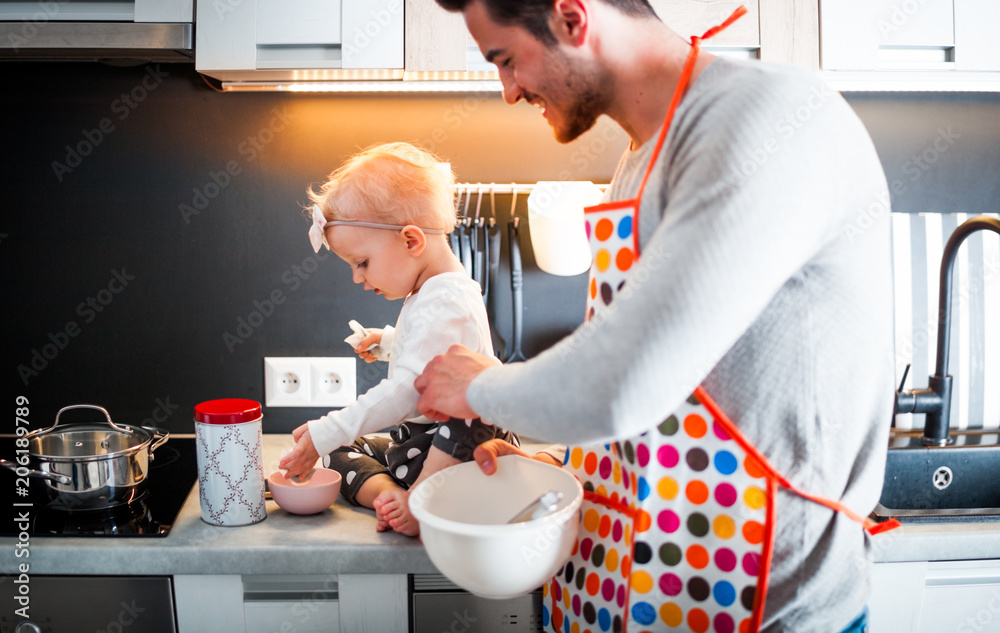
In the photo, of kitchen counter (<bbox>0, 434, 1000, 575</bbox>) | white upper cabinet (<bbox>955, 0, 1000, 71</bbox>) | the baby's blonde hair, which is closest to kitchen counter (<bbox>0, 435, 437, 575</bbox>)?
kitchen counter (<bbox>0, 434, 1000, 575</bbox>)

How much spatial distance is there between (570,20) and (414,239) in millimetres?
580

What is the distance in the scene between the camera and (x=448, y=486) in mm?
1024

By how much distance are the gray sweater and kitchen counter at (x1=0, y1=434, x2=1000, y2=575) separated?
0.44 meters

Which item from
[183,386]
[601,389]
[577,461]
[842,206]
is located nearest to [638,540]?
[577,461]

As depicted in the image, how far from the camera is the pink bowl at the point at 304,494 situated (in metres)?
1.22

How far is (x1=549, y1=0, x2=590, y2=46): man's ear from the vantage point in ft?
2.56

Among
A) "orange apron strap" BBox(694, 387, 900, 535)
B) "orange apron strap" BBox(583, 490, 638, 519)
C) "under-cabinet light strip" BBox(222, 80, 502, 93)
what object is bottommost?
"orange apron strap" BBox(583, 490, 638, 519)

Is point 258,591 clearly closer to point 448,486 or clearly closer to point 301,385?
point 448,486

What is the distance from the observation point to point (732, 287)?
0.63m

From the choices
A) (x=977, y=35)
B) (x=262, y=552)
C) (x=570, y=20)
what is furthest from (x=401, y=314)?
(x=977, y=35)

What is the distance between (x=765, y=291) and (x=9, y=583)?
3.95 feet

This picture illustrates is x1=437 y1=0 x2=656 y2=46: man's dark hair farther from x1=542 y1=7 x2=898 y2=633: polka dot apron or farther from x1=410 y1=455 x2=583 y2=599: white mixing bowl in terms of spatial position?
x1=410 y1=455 x2=583 y2=599: white mixing bowl

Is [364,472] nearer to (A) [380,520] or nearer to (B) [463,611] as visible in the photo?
(A) [380,520]

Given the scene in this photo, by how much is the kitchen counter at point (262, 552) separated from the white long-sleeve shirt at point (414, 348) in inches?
6.0
